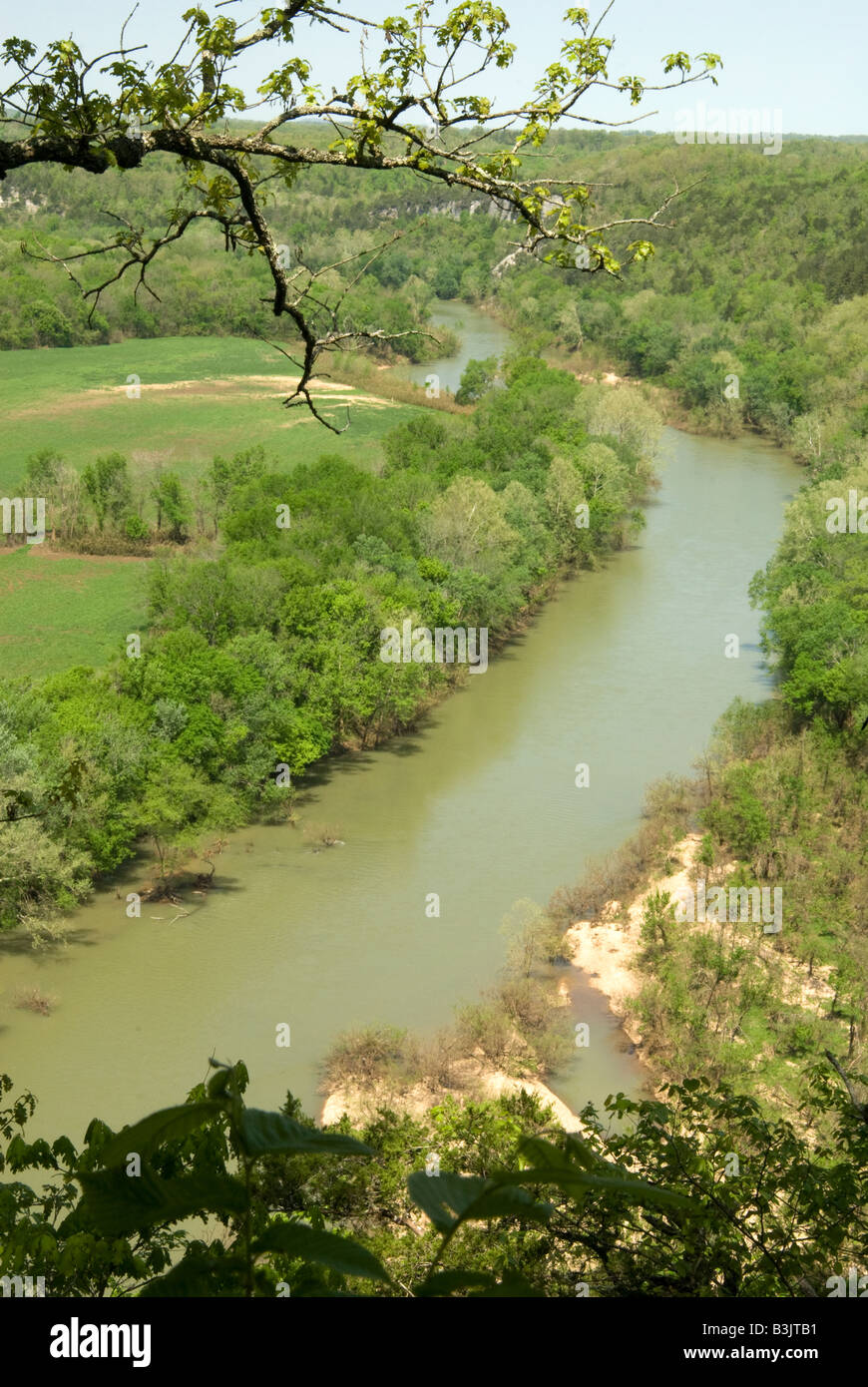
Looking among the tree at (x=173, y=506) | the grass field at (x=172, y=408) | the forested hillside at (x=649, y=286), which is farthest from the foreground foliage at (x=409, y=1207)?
the forested hillside at (x=649, y=286)

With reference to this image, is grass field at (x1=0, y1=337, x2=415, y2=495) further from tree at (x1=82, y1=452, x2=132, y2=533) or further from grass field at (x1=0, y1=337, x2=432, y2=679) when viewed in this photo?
tree at (x1=82, y1=452, x2=132, y2=533)

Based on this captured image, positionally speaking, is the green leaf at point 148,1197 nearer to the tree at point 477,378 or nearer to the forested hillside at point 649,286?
the forested hillside at point 649,286

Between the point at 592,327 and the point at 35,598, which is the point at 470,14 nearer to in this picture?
the point at 35,598

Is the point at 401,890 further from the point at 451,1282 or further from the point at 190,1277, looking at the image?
the point at 451,1282

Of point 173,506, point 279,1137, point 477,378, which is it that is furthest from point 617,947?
point 477,378

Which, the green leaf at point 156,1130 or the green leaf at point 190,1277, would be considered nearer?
the green leaf at point 156,1130

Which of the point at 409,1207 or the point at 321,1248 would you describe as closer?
the point at 321,1248
